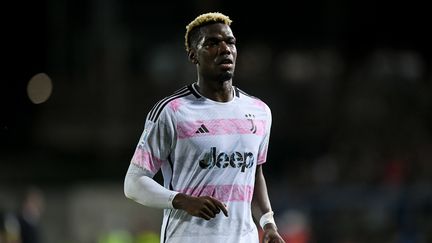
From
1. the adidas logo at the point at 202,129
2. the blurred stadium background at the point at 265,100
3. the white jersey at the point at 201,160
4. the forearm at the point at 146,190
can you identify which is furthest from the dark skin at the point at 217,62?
the blurred stadium background at the point at 265,100

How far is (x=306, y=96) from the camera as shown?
757 inches

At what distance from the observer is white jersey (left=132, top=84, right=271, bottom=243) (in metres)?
5.68

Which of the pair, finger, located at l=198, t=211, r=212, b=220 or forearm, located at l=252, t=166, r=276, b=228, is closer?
finger, located at l=198, t=211, r=212, b=220

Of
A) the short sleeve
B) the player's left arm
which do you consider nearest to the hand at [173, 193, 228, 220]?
the short sleeve

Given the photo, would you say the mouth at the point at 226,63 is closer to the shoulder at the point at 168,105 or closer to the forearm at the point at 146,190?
the shoulder at the point at 168,105

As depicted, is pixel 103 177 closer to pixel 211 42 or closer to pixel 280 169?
pixel 280 169

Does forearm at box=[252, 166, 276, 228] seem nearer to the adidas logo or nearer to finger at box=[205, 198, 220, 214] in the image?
the adidas logo

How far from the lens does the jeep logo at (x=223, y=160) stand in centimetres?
568

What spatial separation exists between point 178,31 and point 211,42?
15.8 m

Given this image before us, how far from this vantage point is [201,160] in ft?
18.6

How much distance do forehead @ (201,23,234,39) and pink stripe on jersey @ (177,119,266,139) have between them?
1.56 feet

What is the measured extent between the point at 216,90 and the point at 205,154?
402 mm

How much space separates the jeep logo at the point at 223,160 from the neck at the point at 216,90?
13.2 inches

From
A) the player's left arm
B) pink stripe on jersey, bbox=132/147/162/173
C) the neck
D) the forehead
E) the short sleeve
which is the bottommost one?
the player's left arm
